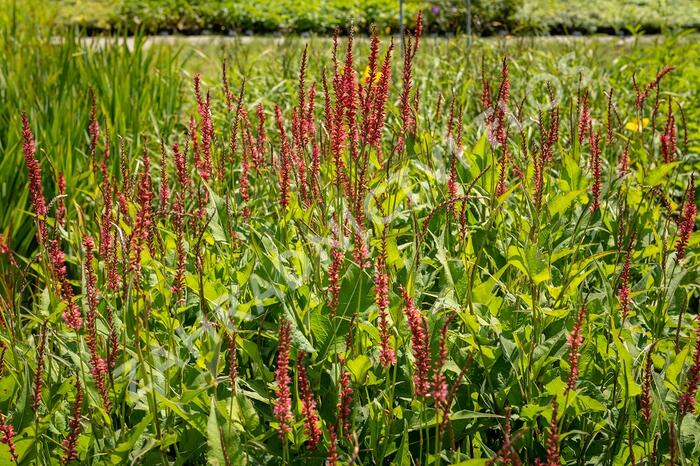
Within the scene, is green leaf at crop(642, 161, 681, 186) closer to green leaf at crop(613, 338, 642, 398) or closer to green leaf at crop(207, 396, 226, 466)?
green leaf at crop(613, 338, 642, 398)

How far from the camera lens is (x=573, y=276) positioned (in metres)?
2.13

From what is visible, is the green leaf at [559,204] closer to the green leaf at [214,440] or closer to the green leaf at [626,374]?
the green leaf at [626,374]

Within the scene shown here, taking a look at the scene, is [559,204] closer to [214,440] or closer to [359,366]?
[359,366]

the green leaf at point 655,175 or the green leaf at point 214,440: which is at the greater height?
the green leaf at point 655,175

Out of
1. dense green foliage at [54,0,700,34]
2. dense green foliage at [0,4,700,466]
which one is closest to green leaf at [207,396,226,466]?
dense green foliage at [0,4,700,466]

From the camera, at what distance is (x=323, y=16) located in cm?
1035

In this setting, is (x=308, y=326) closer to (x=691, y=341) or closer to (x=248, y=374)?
(x=248, y=374)

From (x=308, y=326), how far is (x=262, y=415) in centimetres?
23

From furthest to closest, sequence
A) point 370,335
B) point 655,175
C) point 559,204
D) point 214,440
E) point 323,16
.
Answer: point 323,16, point 655,175, point 559,204, point 370,335, point 214,440

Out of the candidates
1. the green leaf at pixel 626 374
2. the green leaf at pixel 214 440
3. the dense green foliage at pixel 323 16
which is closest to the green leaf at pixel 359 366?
the green leaf at pixel 214 440

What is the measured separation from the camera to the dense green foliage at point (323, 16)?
10.3 m

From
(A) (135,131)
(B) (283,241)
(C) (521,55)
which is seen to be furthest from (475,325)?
(C) (521,55)

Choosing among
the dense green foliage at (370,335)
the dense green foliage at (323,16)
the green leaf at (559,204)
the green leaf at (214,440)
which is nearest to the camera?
the green leaf at (214,440)

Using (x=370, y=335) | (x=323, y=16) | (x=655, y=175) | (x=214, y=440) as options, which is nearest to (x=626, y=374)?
(x=370, y=335)
